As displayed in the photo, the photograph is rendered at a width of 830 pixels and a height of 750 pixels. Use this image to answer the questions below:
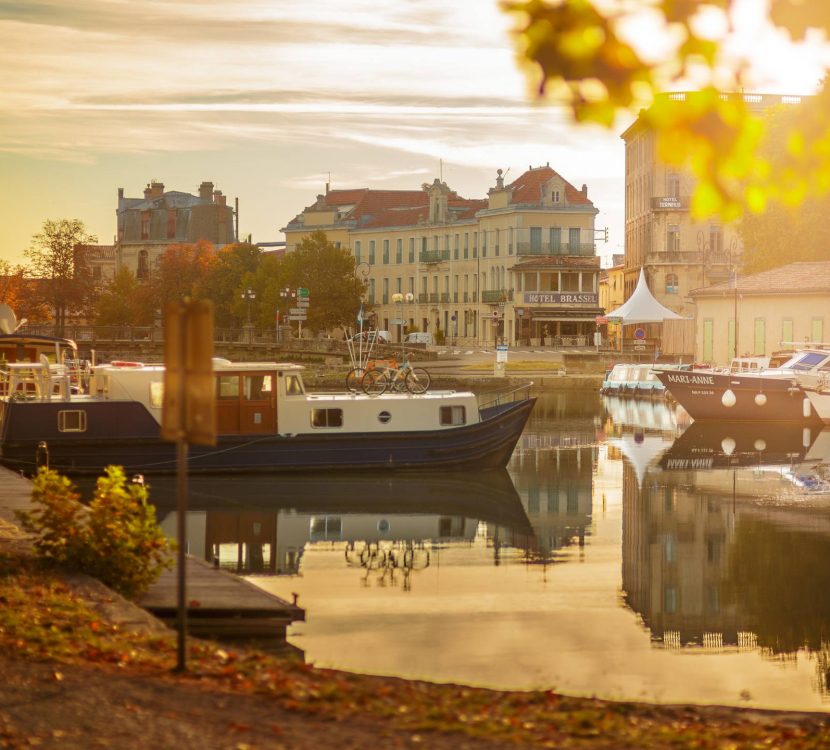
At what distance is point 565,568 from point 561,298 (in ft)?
313

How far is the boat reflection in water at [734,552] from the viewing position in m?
16.9

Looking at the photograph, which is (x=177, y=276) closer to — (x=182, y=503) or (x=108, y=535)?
(x=108, y=535)

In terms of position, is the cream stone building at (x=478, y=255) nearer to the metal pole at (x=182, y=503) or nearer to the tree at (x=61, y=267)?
the tree at (x=61, y=267)

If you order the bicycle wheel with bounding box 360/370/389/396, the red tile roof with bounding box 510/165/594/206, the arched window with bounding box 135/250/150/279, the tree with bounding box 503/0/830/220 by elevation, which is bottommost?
the bicycle wheel with bounding box 360/370/389/396

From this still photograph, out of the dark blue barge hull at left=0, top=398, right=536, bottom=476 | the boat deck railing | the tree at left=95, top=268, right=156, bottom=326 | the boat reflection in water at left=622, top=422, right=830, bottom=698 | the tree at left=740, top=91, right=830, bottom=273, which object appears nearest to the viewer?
the boat reflection in water at left=622, top=422, right=830, bottom=698

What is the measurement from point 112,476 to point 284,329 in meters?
92.6

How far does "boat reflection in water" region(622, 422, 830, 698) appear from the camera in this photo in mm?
16922

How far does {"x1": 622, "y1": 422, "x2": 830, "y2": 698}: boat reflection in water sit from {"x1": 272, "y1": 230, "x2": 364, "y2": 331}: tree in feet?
231

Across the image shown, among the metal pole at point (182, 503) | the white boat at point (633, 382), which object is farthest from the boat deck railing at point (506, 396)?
the metal pole at point (182, 503)

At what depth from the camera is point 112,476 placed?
14.6 meters

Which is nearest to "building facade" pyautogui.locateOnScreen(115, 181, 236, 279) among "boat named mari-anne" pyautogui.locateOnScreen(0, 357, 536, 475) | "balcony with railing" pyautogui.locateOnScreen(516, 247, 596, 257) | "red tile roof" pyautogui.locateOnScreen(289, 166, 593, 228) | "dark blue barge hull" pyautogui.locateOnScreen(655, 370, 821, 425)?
"red tile roof" pyautogui.locateOnScreen(289, 166, 593, 228)

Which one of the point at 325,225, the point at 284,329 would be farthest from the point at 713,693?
the point at 325,225

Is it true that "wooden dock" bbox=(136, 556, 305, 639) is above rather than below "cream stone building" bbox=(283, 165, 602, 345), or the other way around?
below

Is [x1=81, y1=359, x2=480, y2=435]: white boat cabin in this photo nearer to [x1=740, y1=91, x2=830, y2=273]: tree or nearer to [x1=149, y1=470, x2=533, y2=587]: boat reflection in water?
[x1=149, y1=470, x2=533, y2=587]: boat reflection in water
